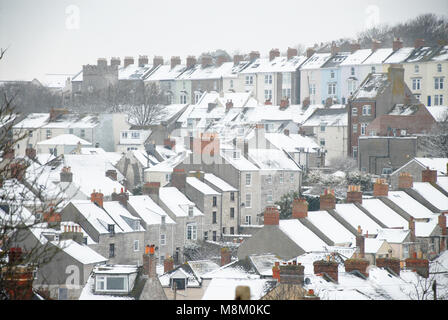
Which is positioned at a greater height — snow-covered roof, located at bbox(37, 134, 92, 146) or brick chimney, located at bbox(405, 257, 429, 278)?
snow-covered roof, located at bbox(37, 134, 92, 146)

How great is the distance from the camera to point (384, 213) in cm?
3139

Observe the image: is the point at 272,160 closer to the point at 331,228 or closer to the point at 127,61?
the point at 331,228

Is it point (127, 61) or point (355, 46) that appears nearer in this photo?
point (355, 46)

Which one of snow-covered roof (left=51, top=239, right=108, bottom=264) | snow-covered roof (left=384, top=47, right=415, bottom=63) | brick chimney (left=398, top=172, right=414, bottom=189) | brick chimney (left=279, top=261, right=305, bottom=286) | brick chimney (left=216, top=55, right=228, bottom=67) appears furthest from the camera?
brick chimney (left=216, top=55, right=228, bottom=67)

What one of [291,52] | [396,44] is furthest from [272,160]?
[291,52]

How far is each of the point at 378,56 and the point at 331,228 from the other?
3525 centimetres

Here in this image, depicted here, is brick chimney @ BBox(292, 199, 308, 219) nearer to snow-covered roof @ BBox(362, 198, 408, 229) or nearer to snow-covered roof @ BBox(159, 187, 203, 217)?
snow-covered roof @ BBox(362, 198, 408, 229)

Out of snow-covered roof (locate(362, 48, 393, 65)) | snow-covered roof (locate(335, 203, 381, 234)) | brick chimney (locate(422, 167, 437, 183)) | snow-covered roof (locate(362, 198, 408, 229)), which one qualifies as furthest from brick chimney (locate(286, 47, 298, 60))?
snow-covered roof (locate(335, 203, 381, 234))

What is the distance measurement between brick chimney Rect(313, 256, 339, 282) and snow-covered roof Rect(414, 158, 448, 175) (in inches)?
865

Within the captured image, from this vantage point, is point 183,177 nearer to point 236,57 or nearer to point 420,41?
point 420,41

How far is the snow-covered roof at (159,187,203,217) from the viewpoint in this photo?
33250mm

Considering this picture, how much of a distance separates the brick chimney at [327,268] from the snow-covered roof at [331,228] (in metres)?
8.62

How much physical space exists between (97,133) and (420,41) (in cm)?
2005

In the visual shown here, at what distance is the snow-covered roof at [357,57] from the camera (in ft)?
204
